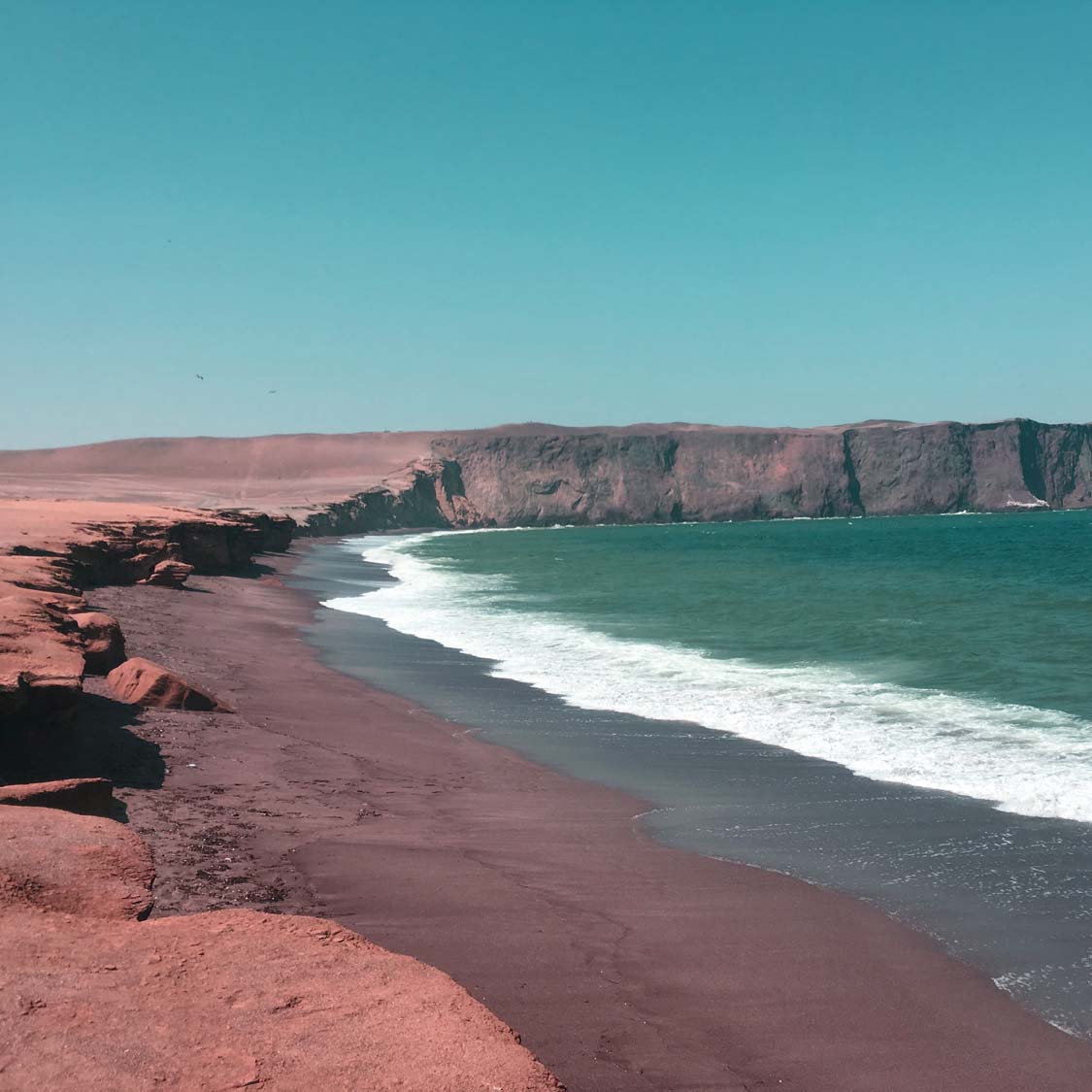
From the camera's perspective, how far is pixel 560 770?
12.7m

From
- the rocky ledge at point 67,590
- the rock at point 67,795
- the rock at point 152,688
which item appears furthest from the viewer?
the rock at point 152,688

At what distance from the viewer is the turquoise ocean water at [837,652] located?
13242 mm

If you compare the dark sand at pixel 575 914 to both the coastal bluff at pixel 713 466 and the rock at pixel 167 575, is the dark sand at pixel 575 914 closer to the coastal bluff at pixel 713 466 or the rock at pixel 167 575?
the rock at pixel 167 575

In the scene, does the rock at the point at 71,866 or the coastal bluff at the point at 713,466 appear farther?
the coastal bluff at the point at 713,466

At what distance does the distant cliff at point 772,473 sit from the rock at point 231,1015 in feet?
504

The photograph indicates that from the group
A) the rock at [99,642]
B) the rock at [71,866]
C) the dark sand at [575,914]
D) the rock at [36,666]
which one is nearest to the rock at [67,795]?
the rock at [71,866]

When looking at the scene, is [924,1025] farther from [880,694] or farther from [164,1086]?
[880,694]

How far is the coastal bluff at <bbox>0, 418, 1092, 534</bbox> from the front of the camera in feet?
530

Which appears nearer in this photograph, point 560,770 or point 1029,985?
point 1029,985

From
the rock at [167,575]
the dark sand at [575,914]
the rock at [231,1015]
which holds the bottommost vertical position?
the dark sand at [575,914]

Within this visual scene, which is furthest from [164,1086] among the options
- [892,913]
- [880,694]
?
[880,694]

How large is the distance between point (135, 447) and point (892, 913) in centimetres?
17176

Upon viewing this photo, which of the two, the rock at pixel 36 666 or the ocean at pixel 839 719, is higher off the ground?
the rock at pixel 36 666

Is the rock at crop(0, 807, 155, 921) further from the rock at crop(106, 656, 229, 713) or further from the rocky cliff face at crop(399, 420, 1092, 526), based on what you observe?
the rocky cliff face at crop(399, 420, 1092, 526)
